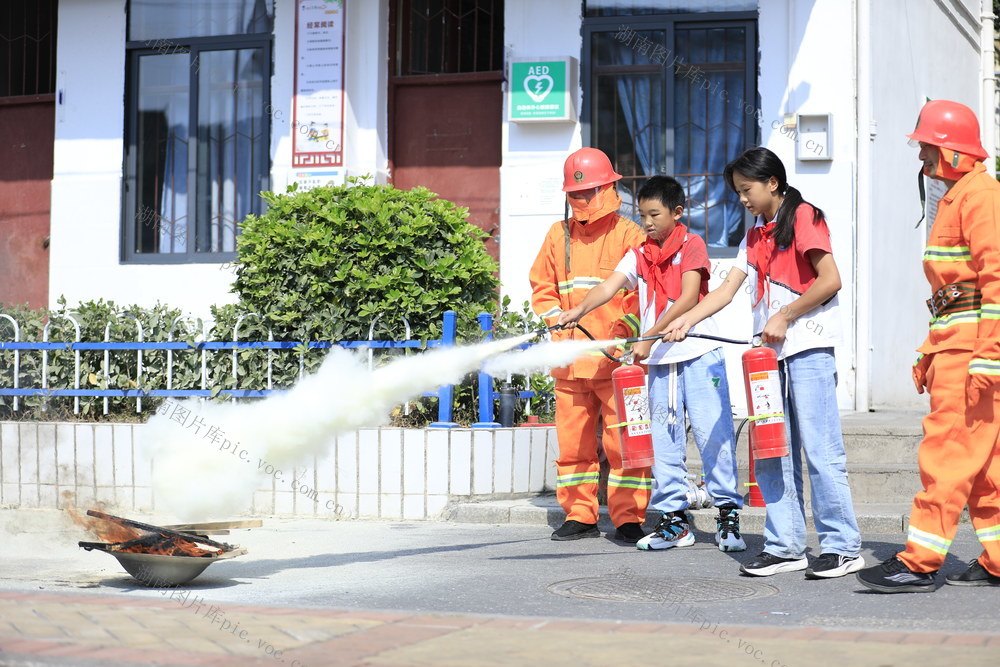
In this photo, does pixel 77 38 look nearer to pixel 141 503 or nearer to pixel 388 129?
pixel 388 129

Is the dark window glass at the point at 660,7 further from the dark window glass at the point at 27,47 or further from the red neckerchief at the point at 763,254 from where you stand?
the dark window glass at the point at 27,47

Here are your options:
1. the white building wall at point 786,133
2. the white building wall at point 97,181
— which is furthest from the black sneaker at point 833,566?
the white building wall at point 97,181

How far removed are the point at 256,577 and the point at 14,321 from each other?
4.24m

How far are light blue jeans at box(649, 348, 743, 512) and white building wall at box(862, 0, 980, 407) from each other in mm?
4000

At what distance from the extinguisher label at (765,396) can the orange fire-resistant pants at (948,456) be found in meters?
0.70

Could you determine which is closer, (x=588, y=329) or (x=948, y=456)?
(x=948, y=456)

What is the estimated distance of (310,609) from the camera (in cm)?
514

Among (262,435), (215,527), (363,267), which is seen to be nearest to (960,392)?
(262,435)

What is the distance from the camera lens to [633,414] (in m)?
6.73

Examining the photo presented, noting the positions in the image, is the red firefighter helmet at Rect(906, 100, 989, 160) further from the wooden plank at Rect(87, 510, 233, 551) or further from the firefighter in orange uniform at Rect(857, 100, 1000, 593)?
the wooden plank at Rect(87, 510, 233, 551)

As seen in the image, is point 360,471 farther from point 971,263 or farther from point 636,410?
point 971,263

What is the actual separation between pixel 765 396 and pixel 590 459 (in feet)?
5.19

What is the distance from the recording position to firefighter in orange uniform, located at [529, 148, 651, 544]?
7188mm

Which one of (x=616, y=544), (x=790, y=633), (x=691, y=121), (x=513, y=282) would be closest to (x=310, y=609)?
(x=790, y=633)
